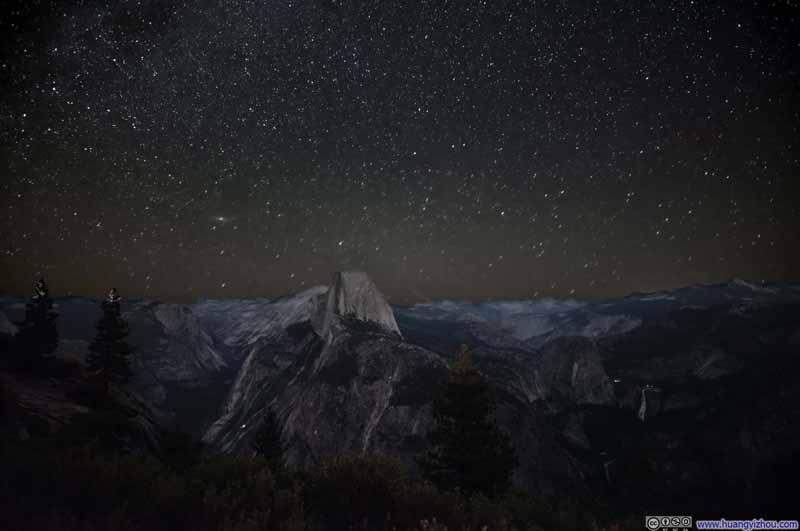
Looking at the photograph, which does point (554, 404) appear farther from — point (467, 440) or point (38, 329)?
point (38, 329)

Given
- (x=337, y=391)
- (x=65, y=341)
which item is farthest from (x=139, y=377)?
(x=337, y=391)

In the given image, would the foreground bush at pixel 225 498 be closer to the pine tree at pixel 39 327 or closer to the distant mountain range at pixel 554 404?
the pine tree at pixel 39 327

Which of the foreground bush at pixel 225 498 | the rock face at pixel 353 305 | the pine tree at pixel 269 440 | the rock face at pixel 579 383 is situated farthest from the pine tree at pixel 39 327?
the rock face at pixel 579 383

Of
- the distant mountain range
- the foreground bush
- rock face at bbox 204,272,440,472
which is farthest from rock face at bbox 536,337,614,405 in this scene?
the foreground bush

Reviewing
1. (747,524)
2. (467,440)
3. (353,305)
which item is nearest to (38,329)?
(467,440)

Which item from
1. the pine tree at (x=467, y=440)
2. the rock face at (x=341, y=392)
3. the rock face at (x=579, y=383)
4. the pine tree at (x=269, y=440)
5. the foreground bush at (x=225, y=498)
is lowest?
the rock face at (x=579, y=383)

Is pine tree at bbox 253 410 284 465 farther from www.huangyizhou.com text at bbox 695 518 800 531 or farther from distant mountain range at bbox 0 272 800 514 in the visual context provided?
www.huangyizhou.com text at bbox 695 518 800 531

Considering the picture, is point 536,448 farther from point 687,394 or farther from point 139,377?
point 139,377
